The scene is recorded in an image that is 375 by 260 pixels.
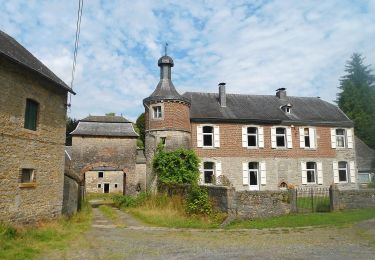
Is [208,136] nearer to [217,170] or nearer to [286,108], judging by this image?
[217,170]

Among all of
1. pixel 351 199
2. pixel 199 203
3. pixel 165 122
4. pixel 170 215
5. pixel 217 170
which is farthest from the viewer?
pixel 217 170

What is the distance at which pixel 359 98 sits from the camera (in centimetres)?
4328

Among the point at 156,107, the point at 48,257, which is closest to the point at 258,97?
the point at 156,107

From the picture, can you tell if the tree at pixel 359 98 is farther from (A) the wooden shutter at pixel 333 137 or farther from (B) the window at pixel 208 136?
(B) the window at pixel 208 136

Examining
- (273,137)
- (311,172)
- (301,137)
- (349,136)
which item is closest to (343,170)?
(349,136)

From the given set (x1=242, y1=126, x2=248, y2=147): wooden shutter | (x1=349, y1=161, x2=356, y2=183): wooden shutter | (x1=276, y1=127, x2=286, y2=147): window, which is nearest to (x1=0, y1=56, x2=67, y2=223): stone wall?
(x1=242, y1=126, x2=248, y2=147): wooden shutter

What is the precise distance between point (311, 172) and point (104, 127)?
1486cm

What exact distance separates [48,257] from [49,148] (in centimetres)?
612

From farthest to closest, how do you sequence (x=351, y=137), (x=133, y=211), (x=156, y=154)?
(x=351, y=137) < (x=156, y=154) < (x=133, y=211)

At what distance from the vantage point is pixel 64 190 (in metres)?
14.7

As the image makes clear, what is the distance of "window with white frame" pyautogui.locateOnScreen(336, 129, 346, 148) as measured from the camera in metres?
25.2

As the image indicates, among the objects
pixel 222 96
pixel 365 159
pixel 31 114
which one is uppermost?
pixel 222 96

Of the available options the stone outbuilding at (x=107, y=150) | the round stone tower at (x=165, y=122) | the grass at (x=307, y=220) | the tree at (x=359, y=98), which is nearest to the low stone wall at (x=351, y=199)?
the grass at (x=307, y=220)

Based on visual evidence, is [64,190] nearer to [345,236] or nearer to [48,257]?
[48,257]
